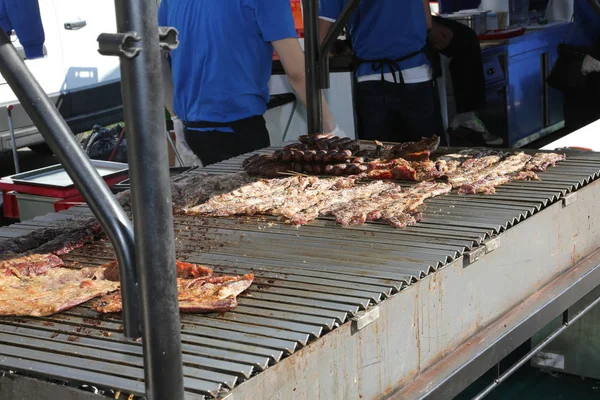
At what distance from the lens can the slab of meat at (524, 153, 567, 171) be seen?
14.7ft

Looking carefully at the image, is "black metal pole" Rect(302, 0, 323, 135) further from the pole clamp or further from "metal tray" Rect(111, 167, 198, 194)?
the pole clamp

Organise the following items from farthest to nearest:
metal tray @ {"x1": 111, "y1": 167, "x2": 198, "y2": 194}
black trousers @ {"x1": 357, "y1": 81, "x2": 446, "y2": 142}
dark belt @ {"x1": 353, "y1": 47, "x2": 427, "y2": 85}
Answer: black trousers @ {"x1": 357, "y1": 81, "x2": 446, "y2": 142} → dark belt @ {"x1": 353, "y1": 47, "x2": 427, "y2": 85} → metal tray @ {"x1": 111, "y1": 167, "x2": 198, "y2": 194}

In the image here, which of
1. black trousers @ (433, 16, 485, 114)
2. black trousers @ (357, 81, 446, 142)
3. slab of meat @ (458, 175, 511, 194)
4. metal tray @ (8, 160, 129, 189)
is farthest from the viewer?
black trousers @ (433, 16, 485, 114)

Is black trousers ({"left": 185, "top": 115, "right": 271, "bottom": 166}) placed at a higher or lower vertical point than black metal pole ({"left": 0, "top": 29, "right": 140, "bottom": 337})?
lower

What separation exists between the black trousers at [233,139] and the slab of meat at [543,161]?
207 cm

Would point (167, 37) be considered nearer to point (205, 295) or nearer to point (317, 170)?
point (205, 295)

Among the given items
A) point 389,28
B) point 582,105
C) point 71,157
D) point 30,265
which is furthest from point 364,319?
point 582,105

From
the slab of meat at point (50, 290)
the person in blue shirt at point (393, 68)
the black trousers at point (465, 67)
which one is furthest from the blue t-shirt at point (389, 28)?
the slab of meat at point (50, 290)

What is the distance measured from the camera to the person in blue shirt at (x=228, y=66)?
553 cm

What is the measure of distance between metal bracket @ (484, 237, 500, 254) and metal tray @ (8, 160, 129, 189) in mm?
2951

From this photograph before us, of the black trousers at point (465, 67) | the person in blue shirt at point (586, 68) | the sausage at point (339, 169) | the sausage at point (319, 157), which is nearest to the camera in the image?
the sausage at point (339, 169)

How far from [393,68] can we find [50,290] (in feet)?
15.6

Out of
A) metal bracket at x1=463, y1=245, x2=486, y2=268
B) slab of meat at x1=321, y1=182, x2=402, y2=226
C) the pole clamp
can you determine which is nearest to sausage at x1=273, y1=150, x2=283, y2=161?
slab of meat at x1=321, y1=182, x2=402, y2=226

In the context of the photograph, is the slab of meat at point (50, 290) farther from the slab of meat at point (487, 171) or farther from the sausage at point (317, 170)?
the slab of meat at point (487, 171)
